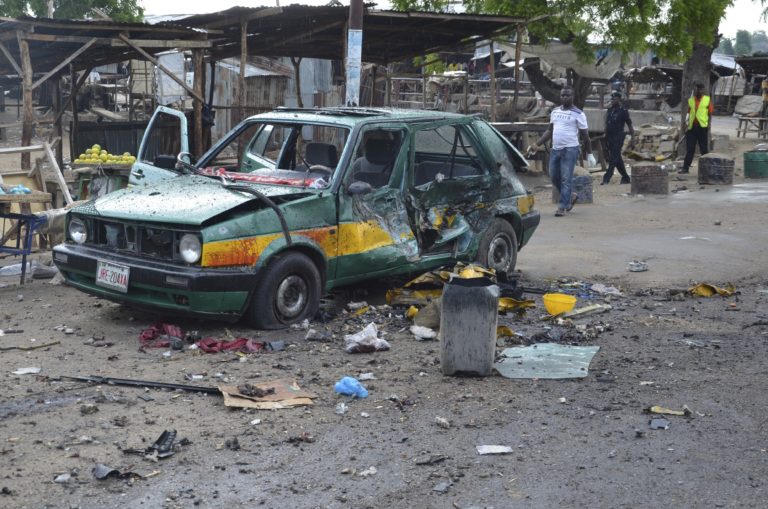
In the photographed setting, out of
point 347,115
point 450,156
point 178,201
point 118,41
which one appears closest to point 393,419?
point 178,201

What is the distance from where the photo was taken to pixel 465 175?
8.95 metres

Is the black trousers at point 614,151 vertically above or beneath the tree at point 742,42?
beneath

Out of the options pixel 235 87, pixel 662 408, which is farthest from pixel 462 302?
pixel 235 87

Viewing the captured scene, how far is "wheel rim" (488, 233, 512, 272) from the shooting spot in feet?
29.7

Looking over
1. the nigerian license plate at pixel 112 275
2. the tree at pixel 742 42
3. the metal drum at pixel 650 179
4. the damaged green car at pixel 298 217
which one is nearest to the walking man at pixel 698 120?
the metal drum at pixel 650 179

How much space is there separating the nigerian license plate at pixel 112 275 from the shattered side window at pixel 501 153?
3.67 meters

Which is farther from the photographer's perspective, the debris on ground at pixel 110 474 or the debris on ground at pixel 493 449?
the debris on ground at pixel 493 449

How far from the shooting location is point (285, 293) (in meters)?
7.20

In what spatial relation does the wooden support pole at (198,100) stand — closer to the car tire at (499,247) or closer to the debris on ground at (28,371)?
the car tire at (499,247)

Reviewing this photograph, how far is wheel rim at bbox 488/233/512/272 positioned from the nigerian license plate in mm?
3480

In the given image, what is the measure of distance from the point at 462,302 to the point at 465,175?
3.06 metres

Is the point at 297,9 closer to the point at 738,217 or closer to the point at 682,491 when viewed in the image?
the point at 738,217

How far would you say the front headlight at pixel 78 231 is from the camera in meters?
7.46

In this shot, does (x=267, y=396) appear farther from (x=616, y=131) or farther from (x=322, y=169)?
(x=616, y=131)
